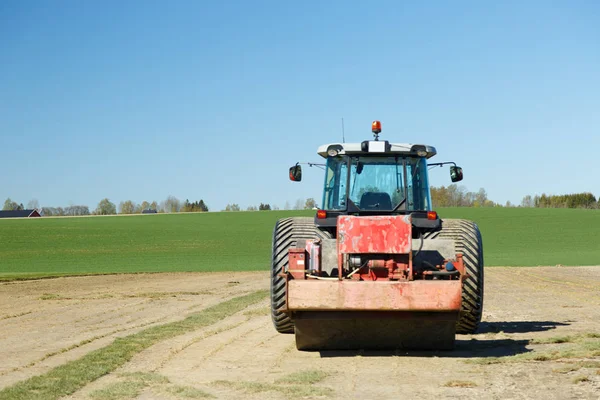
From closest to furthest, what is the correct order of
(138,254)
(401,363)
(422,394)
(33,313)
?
(422,394) < (401,363) < (33,313) < (138,254)

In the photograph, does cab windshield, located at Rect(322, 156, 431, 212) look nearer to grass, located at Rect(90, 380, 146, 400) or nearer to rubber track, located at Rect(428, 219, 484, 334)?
rubber track, located at Rect(428, 219, 484, 334)

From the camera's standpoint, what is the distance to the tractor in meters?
9.68

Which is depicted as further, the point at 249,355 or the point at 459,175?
the point at 459,175

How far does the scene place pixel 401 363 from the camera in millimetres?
9914

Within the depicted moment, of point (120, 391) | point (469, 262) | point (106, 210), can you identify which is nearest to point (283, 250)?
point (469, 262)

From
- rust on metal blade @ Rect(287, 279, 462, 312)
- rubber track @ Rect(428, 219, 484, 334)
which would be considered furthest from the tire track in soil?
rubber track @ Rect(428, 219, 484, 334)

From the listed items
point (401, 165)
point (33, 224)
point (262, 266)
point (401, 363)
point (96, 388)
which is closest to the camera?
point (96, 388)

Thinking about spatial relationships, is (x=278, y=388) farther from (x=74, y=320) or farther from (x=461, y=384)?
(x=74, y=320)

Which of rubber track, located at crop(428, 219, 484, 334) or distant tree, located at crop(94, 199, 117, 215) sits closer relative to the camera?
rubber track, located at crop(428, 219, 484, 334)

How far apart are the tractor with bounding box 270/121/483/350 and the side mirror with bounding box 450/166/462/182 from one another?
45mm

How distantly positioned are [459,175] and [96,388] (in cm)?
630

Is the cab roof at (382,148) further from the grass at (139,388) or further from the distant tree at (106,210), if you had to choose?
the distant tree at (106,210)

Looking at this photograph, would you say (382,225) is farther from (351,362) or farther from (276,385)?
(276,385)

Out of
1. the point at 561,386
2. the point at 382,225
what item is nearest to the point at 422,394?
the point at 561,386
